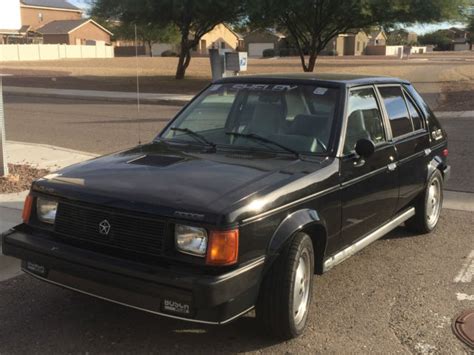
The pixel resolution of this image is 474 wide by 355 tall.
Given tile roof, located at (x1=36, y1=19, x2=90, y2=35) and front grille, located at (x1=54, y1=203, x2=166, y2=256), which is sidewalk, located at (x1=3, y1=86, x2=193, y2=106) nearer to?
front grille, located at (x1=54, y1=203, x2=166, y2=256)

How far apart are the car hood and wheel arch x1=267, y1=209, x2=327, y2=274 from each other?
236 mm

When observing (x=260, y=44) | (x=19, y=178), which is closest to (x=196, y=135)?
(x=19, y=178)

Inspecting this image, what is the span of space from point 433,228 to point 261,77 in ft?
8.87

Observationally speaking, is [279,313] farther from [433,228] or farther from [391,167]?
[433,228]

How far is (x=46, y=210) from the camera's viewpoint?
148 inches

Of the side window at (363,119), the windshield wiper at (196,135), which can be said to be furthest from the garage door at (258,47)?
the windshield wiper at (196,135)

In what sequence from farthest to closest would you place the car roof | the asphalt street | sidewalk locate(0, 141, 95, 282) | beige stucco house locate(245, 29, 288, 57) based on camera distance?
beige stucco house locate(245, 29, 288, 57) → sidewalk locate(0, 141, 95, 282) → the car roof → the asphalt street

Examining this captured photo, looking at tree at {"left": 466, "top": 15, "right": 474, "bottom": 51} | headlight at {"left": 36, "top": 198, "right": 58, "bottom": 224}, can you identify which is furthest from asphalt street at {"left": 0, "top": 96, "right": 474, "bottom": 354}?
tree at {"left": 466, "top": 15, "right": 474, "bottom": 51}

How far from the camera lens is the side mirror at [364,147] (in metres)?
4.24

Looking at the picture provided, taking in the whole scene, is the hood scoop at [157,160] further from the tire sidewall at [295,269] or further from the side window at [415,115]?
the side window at [415,115]

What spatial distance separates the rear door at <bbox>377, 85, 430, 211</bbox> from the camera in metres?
5.14

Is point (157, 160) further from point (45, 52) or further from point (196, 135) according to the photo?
point (45, 52)

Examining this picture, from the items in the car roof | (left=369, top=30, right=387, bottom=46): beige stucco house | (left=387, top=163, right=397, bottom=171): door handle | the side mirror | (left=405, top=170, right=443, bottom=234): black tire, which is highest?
(left=369, top=30, right=387, bottom=46): beige stucco house

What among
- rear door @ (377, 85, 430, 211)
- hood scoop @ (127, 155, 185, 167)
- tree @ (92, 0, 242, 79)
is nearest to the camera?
hood scoop @ (127, 155, 185, 167)
